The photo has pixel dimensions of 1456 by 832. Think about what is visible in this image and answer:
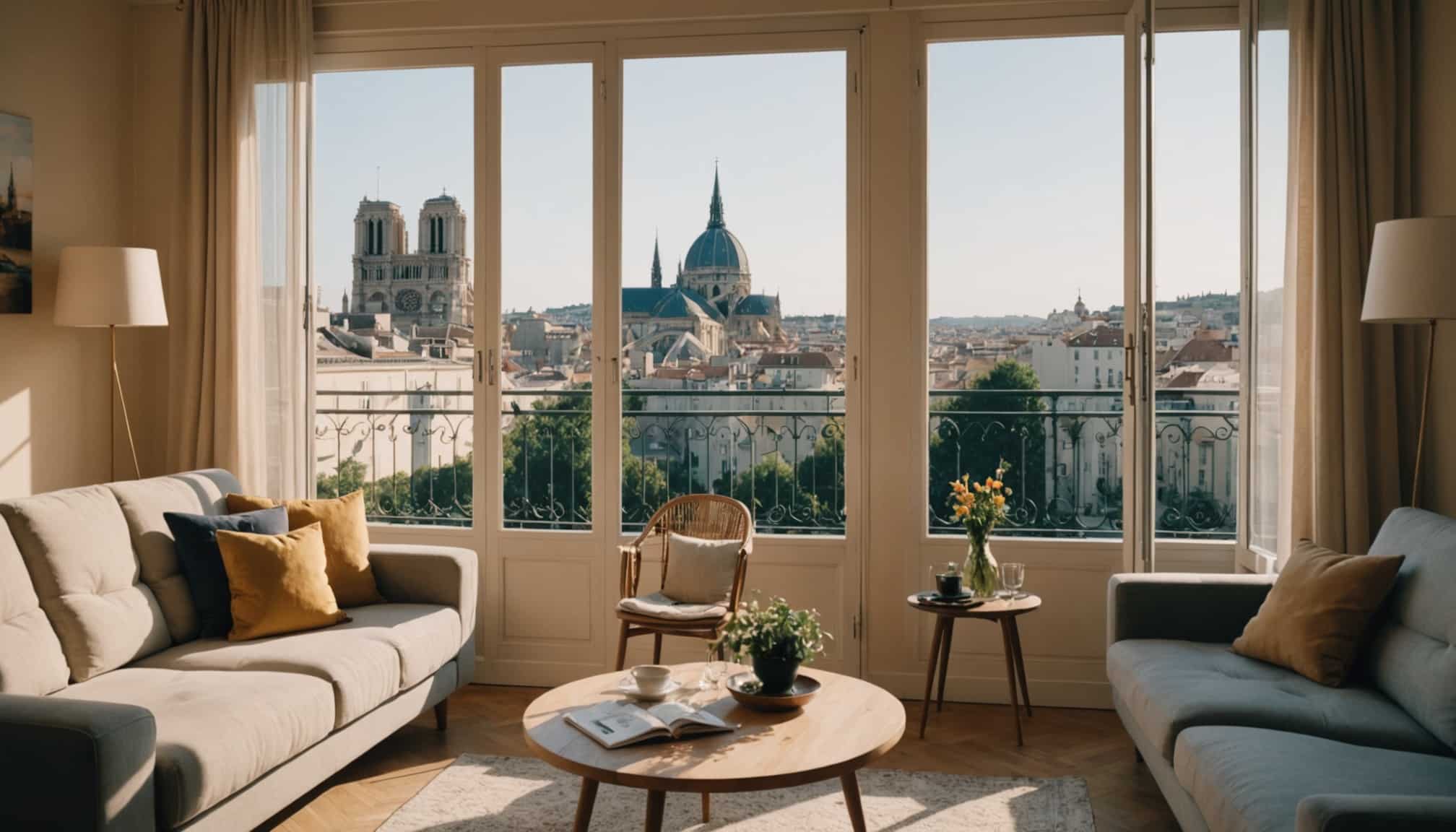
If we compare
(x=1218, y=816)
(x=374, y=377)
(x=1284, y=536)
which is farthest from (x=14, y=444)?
(x=1284, y=536)

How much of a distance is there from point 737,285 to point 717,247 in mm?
182

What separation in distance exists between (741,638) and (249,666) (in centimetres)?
152

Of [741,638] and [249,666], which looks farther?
[249,666]

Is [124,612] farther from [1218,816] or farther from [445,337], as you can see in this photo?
[1218,816]

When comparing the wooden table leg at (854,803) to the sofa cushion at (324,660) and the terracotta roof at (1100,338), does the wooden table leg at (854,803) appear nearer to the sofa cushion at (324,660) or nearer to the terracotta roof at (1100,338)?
the sofa cushion at (324,660)

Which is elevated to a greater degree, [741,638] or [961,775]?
[741,638]

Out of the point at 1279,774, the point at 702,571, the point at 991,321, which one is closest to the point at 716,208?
the point at 991,321

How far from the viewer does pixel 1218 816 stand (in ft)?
8.02

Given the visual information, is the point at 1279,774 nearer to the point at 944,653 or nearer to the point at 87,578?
the point at 944,653

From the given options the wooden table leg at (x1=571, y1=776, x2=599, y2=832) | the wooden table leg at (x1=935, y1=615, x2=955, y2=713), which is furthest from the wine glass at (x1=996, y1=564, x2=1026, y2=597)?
the wooden table leg at (x1=571, y1=776, x2=599, y2=832)

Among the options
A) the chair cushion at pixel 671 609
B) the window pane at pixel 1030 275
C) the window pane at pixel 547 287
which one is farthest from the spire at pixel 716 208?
the chair cushion at pixel 671 609

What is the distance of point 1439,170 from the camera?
3.63 metres

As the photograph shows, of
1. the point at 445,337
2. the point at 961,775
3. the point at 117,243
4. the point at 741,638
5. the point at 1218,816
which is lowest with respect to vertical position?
the point at 961,775

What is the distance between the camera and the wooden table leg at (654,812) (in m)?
2.71
